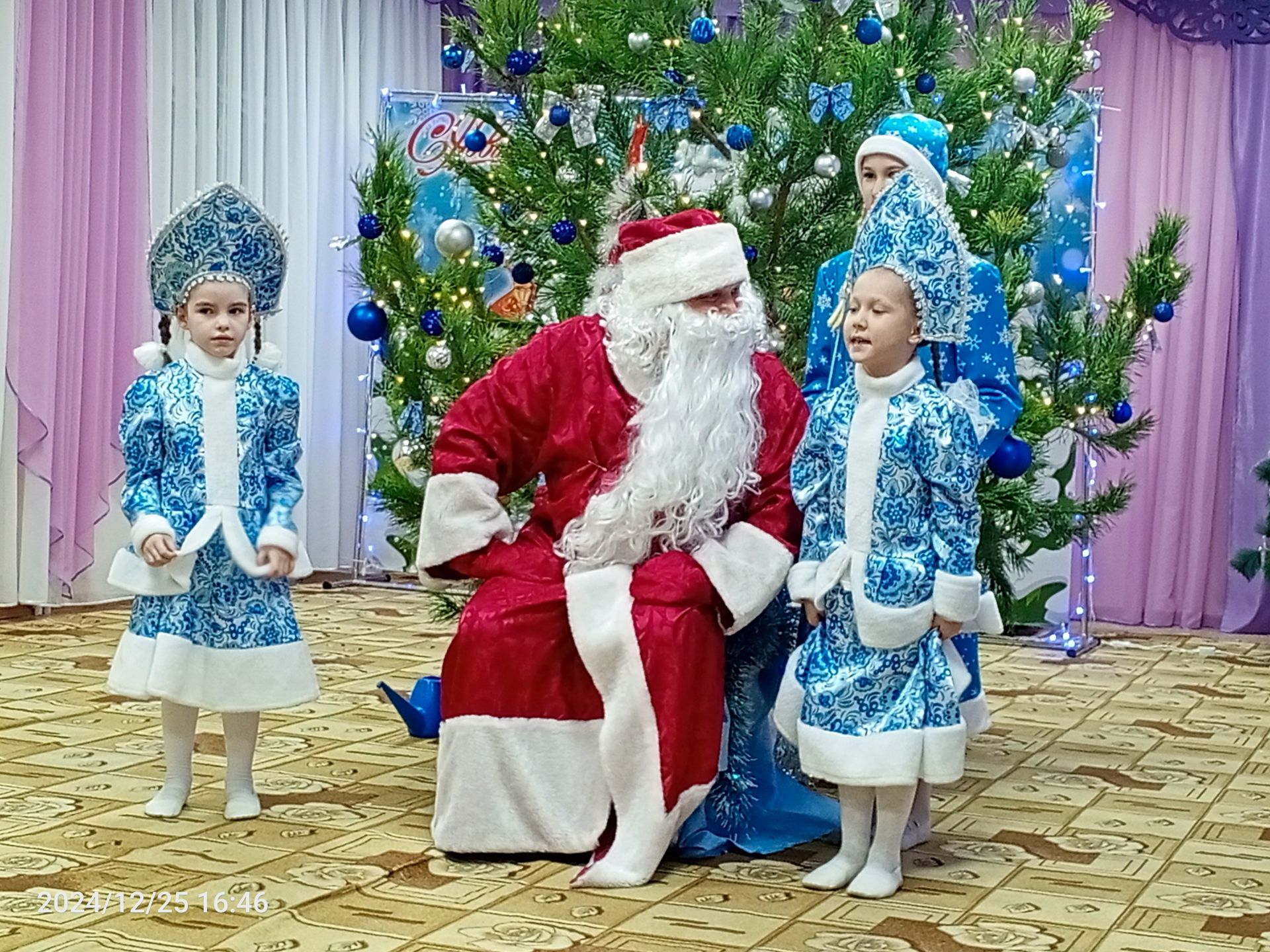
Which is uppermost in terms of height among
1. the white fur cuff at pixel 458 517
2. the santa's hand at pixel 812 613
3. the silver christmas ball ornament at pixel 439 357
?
the silver christmas ball ornament at pixel 439 357

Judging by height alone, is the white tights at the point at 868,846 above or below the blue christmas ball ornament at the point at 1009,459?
below

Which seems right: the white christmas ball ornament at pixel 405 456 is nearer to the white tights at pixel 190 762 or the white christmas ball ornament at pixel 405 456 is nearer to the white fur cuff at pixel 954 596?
the white tights at pixel 190 762

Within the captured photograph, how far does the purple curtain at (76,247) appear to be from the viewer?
6.30 meters

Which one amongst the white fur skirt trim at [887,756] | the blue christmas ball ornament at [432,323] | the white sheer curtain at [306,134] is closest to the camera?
the white fur skirt trim at [887,756]

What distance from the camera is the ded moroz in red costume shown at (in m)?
3.18

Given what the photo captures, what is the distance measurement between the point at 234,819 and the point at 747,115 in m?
1.90

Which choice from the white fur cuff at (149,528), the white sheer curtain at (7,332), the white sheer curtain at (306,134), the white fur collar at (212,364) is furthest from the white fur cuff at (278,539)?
the white sheer curtain at (306,134)

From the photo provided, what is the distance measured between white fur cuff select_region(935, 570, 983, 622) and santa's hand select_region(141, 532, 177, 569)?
142 cm

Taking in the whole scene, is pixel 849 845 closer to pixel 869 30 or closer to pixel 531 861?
pixel 531 861

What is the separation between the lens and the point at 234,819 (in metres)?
3.46

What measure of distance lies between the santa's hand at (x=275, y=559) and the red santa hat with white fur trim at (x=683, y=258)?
854 millimetres

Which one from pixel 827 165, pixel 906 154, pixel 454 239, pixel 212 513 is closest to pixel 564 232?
pixel 454 239

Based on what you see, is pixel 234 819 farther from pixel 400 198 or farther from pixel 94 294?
pixel 94 294

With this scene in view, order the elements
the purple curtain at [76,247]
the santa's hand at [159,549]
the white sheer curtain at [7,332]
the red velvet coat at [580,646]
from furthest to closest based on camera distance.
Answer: the purple curtain at [76,247] < the white sheer curtain at [7,332] < the santa's hand at [159,549] < the red velvet coat at [580,646]
